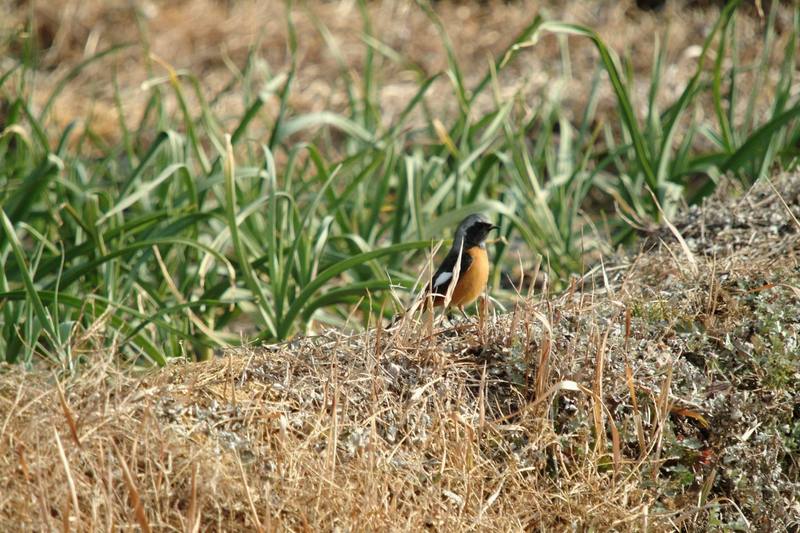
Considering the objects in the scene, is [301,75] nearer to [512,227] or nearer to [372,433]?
[512,227]

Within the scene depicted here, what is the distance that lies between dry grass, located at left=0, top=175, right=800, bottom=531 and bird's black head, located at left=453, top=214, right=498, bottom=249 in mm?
1134

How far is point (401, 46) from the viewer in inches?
383

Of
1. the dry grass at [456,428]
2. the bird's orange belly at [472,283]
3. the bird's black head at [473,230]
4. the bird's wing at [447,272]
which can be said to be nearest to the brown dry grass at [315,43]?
the bird's black head at [473,230]

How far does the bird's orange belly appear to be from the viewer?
408cm

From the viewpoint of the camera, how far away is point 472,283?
4094 millimetres

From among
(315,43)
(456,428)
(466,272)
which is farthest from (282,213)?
(315,43)

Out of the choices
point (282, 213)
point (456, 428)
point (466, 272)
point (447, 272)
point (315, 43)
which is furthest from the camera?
point (315, 43)

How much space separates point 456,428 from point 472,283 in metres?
1.43

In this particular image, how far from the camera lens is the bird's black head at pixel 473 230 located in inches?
170

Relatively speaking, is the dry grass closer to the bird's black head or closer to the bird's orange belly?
the bird's orange belly

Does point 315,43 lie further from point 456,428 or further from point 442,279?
point 456,428

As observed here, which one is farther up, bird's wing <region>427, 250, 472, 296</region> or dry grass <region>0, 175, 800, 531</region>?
dry grass <region>0, 175, 800, 531</region>

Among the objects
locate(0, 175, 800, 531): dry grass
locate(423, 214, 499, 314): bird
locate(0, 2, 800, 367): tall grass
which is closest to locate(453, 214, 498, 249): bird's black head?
locate(423, 214, 499, 314): bird

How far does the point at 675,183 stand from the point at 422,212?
1.33 meters
